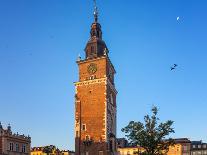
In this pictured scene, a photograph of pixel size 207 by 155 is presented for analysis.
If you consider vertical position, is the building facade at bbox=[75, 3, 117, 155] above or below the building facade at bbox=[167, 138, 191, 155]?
above

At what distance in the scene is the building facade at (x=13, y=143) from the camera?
274ft

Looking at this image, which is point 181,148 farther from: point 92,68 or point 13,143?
point 13,143

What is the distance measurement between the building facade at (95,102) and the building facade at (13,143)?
572 inches

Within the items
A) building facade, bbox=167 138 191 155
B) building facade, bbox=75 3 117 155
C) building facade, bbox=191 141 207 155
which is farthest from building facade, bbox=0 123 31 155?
building facade, bbox=191 141 207 155

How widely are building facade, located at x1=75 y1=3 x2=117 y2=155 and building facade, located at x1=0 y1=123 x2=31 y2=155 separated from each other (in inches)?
572

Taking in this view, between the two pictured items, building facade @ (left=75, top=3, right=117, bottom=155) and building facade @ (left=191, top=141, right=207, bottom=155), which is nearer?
building facade @ (left=75, top=3, right=117, bottom=155)

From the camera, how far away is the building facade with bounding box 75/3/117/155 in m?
83.2

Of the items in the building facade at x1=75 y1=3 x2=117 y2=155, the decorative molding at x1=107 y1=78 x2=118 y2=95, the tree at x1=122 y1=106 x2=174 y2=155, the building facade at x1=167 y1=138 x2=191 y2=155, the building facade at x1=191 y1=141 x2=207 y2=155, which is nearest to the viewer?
the tree at x1=122 y1=106 x2=174 y2=155

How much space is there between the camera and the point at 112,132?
8956cm

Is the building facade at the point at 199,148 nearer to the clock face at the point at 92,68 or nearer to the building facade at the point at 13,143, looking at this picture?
the clock face at the point at 92,68

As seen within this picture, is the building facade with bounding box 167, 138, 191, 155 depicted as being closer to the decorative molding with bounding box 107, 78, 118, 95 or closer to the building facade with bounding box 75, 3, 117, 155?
the decorative molding with bounding box 107, 78, 118, 95

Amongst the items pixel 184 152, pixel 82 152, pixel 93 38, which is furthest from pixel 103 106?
pixel 184 152

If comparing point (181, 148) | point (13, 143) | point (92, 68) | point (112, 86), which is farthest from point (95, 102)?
point (181, 148)

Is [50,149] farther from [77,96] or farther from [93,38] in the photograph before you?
[93,38]
